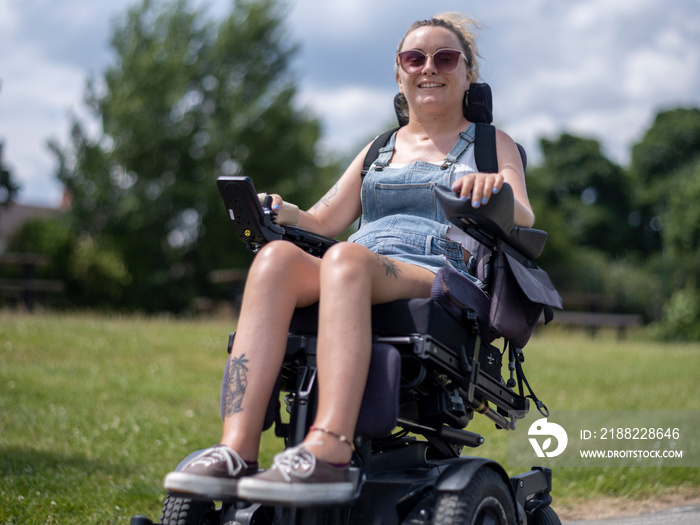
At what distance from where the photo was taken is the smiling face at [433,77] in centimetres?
314

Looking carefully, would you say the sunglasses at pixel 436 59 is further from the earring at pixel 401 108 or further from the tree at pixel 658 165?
the tree at pixel 658 165

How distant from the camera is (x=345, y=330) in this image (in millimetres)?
2229

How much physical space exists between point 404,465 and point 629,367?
7547 millimetres

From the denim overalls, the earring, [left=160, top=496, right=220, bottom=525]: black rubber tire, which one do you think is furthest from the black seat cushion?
the earring

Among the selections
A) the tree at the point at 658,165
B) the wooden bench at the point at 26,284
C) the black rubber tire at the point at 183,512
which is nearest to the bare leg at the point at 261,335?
the black rubber tire at the point at 183,512

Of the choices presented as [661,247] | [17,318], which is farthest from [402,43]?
[661,247]

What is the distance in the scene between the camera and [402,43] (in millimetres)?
3273

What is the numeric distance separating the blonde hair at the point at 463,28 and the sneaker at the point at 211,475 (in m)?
2.02

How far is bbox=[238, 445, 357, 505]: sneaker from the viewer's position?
76.0 inches

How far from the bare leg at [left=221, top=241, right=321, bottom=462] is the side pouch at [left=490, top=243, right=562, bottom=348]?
64 cm

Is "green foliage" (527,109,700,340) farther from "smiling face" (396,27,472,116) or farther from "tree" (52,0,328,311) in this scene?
"smiling face" (396,27,472,116)

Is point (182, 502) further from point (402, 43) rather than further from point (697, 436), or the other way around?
point (697, 436)

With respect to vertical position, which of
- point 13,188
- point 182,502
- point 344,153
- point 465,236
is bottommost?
point 182,502

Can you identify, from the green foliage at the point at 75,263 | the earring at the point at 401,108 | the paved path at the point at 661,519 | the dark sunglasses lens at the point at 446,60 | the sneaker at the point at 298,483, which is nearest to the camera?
the sneaker at the point at 298,483
